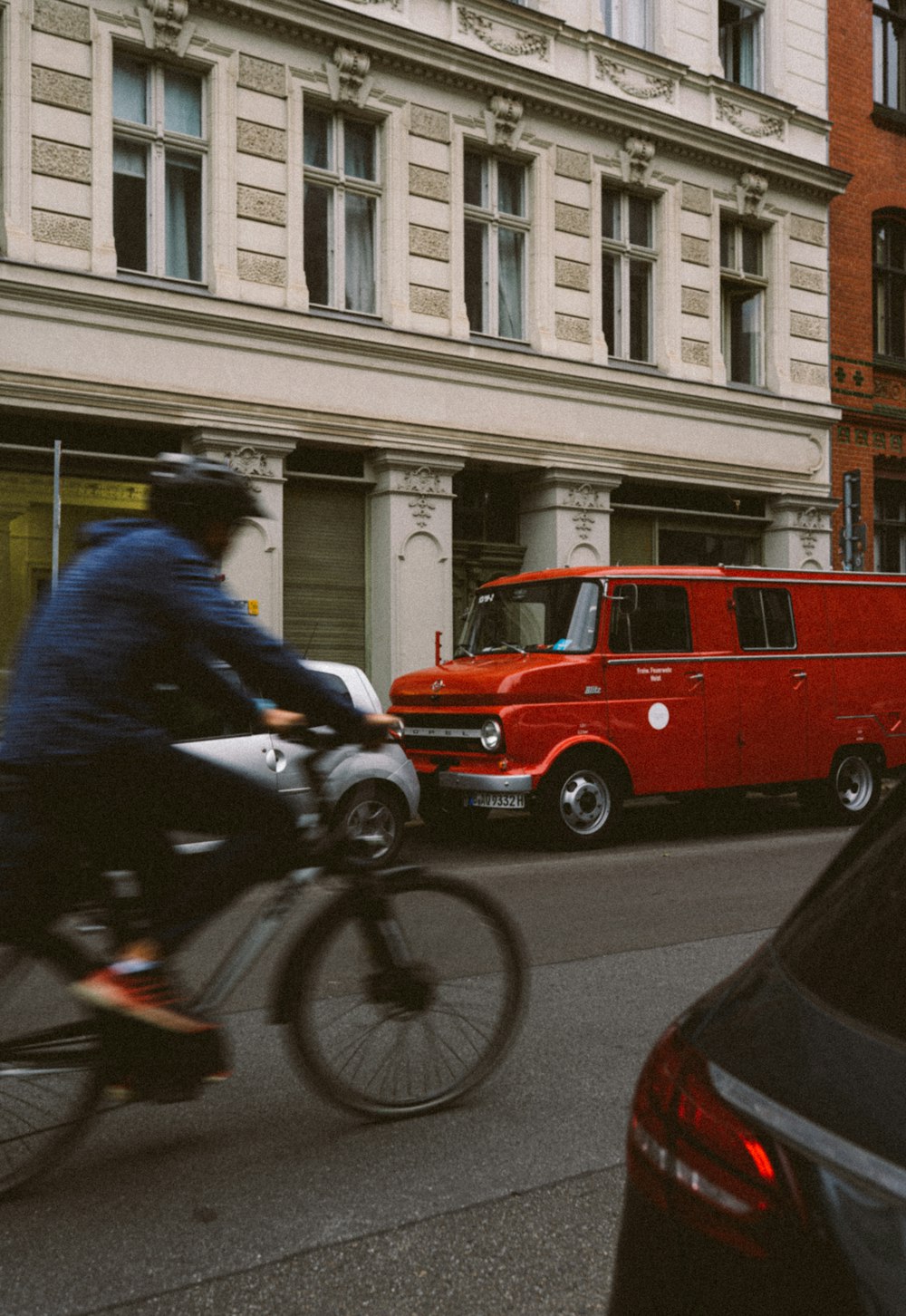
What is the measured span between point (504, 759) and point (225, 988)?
7022mm

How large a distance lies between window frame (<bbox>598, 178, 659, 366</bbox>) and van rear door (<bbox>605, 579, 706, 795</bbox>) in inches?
309

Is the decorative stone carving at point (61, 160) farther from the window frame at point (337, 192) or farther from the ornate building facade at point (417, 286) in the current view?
the window frame at point (337, 192)

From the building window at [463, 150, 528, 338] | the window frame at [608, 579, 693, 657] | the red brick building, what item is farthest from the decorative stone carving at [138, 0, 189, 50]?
the red brick building

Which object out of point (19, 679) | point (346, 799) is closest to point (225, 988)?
point (19, 679)

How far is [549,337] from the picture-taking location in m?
17.4

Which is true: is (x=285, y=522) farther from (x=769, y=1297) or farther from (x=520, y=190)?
(x=769, y=1297)

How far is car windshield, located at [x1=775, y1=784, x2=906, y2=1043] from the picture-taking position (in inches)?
63.5

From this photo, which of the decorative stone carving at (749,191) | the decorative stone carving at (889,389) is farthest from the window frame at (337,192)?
the decorative stone carving at (889,389)

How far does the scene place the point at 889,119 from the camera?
21828mm

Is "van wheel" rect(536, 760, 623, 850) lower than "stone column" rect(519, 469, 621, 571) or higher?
lower

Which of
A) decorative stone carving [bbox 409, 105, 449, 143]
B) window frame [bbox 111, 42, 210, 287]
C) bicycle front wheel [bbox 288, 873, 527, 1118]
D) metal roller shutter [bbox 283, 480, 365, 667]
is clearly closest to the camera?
bicycle front wheel [bbox 288, 873, 527, 1118]

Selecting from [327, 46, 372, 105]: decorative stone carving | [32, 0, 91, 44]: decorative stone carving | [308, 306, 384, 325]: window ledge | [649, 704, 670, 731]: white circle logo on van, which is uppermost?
[327, 46, 372, 105]: decorative stone carving

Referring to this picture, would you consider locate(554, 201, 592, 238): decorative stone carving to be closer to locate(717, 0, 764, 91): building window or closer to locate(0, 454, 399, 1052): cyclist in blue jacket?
locate(717, 0, 764, 91): building window

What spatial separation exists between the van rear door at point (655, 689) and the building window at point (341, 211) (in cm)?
661
